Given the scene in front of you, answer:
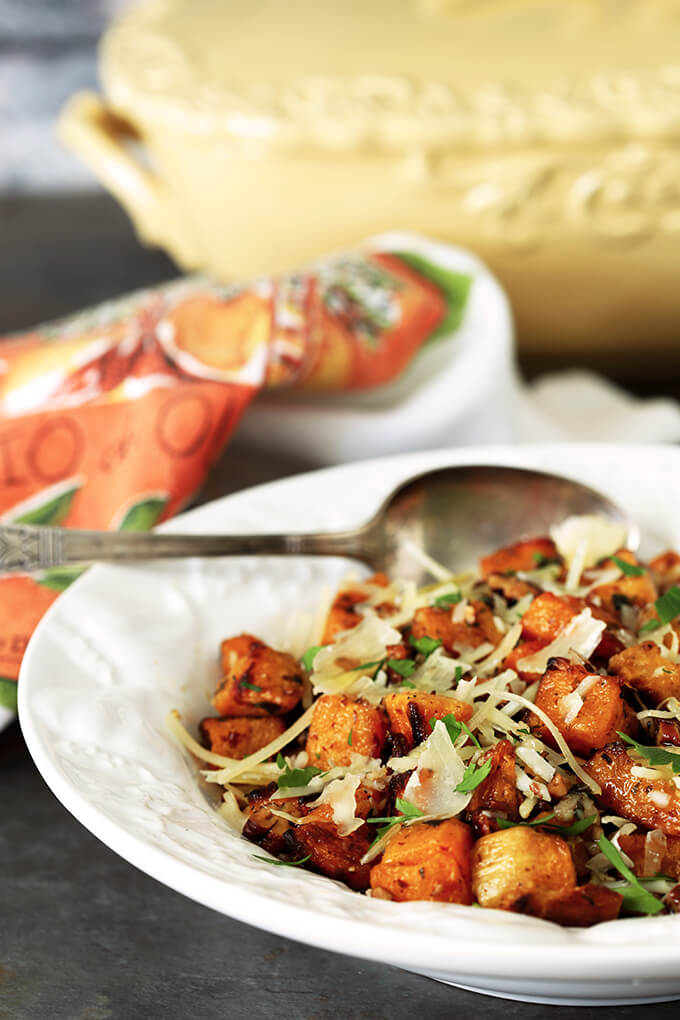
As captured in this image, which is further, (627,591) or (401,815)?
(627,591)

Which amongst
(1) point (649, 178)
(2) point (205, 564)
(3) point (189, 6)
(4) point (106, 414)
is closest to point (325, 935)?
(2) point (205, 564)

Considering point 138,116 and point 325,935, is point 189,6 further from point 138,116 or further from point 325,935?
point 325,935

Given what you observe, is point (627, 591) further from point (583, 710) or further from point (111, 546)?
point (111, 546)

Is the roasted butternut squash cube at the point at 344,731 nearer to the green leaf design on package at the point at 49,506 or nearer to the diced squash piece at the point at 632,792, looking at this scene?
the diced squash piece at the point at 632,792

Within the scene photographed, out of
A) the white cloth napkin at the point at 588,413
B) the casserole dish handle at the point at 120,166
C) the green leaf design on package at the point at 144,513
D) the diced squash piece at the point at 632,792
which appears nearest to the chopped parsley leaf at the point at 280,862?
the diced squash piece at the point at 632,792

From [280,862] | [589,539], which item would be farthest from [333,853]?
[589,539]

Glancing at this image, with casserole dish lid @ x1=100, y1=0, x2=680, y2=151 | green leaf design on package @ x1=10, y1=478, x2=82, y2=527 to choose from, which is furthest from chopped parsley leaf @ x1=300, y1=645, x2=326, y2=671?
casserole dish lid @ x1=100, y1=0, x2=680, y2=151
